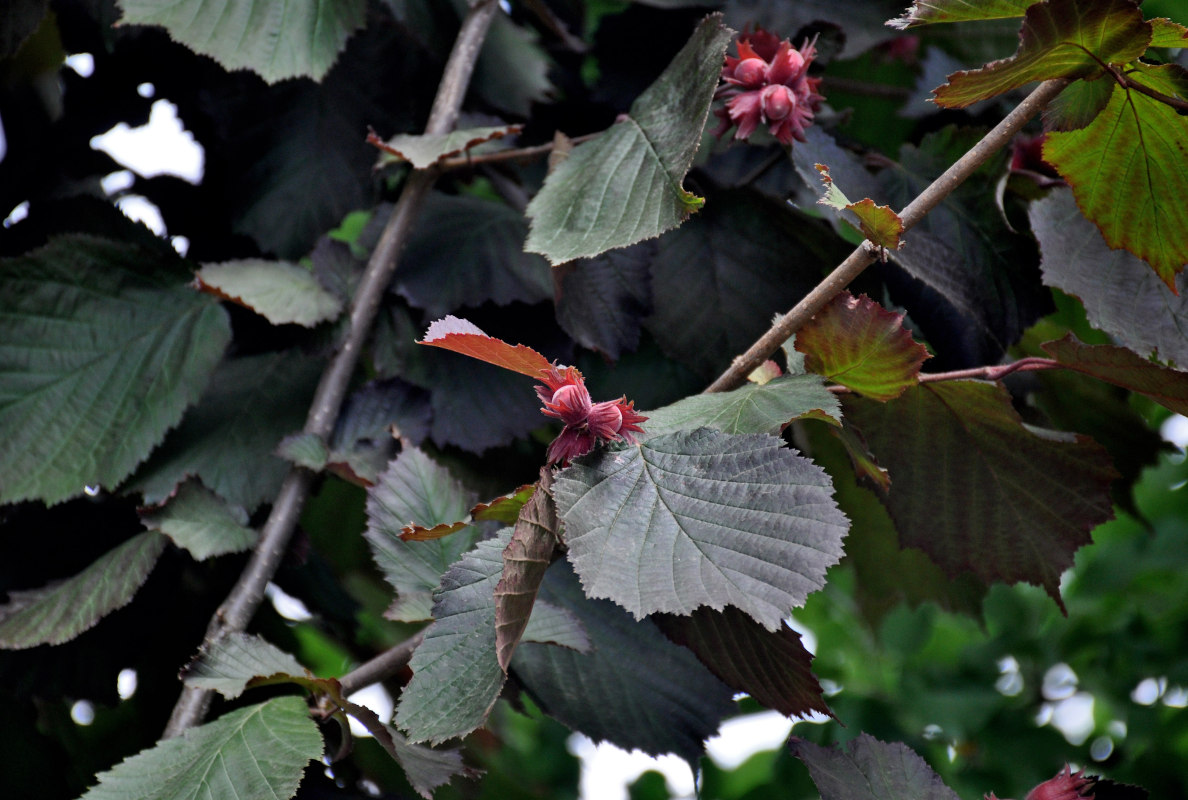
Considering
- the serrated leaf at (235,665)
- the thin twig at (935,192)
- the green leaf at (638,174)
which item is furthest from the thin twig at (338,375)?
the thin twig at (935,192)

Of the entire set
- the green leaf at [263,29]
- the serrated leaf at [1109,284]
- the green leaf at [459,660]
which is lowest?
the green leaf at [459,660]

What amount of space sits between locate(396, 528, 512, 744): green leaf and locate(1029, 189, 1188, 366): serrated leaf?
260 millimetres

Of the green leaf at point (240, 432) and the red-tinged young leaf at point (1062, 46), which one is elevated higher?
the red-tinged young leaf at point (1062, 46)

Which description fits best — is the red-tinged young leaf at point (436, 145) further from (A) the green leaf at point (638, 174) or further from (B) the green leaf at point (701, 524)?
(B) the green leaf at point (701, 524)

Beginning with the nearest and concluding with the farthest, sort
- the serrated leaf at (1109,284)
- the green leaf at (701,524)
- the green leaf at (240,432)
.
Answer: the green leaf at (701,524)
the serrated leaf at (1109,284)
the green leaf at (240,432)

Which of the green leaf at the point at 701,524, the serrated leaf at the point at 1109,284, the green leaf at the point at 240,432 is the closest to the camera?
the green leaf at the point at 701,524

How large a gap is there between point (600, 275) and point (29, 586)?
33 cm

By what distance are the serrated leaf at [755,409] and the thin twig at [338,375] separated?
0.67ft

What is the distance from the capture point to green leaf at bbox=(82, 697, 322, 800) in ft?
1.18

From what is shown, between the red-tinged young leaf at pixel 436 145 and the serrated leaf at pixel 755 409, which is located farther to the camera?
the red-tinged young leaf at pixel 436 145

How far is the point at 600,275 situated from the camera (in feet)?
1.63

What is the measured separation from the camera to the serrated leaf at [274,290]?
19.0 inches

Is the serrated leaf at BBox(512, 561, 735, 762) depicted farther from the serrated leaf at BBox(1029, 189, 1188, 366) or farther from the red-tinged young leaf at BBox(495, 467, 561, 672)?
the serrated leaf at BBox(1029, 189, 1188, 366)

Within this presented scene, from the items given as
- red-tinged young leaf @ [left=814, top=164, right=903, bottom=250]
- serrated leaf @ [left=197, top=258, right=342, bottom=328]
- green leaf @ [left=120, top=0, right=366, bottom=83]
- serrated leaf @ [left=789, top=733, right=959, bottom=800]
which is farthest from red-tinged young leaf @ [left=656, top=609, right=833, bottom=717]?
green leaf @ [left=120, top=0, right=366, bottom=83]
